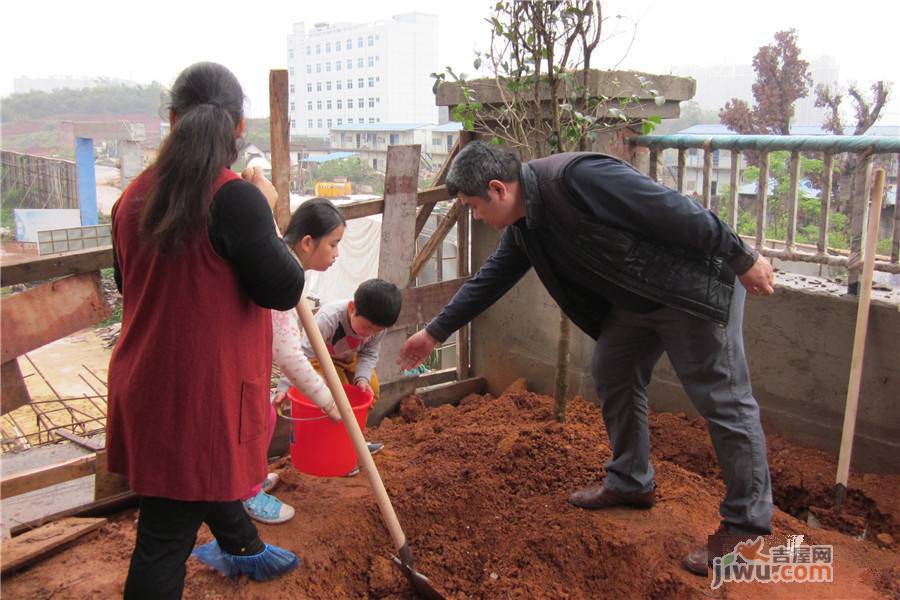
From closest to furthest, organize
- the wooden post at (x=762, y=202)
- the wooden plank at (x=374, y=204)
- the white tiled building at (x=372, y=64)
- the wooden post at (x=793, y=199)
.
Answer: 1. the wooden post at (x=793, y=199)
2. the wooden post at (x=762, y=202)
3. the wooden plank at (x=374, y=204)
4. the white tiled building at (x=372, y=64)

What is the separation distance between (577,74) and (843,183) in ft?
5.17

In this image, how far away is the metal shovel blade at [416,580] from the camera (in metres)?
2.54

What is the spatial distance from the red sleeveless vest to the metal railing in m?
2.85

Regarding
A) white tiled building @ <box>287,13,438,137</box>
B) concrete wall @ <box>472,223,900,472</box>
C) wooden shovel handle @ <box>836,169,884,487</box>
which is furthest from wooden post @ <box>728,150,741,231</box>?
white tiled building @ <box>287,13,438,137</box>

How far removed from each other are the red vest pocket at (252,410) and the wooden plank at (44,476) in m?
1.35

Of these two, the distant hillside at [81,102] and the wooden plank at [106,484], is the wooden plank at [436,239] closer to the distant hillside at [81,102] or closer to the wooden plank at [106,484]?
the wooden plank at [106,484]

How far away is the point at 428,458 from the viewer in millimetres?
3689

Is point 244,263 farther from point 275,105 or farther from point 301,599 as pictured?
point 275,105

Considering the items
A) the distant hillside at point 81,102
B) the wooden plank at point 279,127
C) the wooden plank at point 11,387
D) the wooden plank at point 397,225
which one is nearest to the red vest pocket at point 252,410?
the wooden plank at point 11,387

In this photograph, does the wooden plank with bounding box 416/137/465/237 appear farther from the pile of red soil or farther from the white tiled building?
the white tiled building

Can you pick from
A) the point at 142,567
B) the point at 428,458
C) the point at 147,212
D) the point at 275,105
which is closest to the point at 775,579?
the point at 428,458

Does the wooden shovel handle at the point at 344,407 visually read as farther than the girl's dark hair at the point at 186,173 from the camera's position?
Yes

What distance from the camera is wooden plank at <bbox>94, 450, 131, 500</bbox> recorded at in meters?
2.99

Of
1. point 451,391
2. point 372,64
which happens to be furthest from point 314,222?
point 372,64
